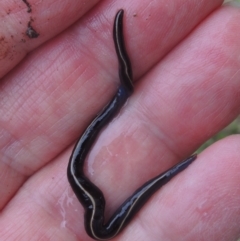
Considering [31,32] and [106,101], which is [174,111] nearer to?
[106,101]

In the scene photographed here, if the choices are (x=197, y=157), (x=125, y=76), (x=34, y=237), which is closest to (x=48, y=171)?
(x=34, y=237)

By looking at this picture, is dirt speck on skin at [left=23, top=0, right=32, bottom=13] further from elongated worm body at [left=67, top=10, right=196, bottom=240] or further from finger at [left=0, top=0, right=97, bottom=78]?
elongated worm body at [left=67, top=10, right=196, bottom=240]

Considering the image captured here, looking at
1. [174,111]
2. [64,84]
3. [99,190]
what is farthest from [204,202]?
[64,84]

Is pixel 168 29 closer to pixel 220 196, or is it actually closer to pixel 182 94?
pixel 182 94

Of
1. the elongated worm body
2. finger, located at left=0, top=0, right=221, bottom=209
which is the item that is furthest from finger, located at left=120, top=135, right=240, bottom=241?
finger, located at left=0, top=0, right=221, bottom=209

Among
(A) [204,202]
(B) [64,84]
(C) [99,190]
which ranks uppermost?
(B) [64,84]

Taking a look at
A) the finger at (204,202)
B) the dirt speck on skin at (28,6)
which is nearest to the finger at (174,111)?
the finger at (204,202)

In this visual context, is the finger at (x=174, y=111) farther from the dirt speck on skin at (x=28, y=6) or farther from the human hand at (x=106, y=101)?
the dirt speck on skin at (x=28, y=6)
